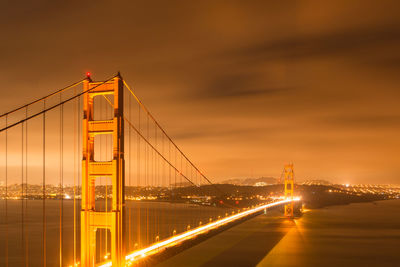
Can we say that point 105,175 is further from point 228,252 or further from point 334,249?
point 334,249

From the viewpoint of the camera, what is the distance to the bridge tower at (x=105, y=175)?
15.6 meters

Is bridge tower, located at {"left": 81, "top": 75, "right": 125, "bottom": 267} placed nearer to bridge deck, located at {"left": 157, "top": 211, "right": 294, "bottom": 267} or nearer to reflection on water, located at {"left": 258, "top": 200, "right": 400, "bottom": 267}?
bridge deck, located at {"left": 157, "top": 211, "right": 294, "bottom": 267}

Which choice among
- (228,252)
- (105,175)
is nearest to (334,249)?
(228,252)

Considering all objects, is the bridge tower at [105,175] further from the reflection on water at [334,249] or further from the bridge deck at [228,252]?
the reflection on water at [334,249]

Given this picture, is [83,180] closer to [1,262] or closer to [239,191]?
[1,262]

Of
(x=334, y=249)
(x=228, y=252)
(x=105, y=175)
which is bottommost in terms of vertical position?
(x=334, y=249)

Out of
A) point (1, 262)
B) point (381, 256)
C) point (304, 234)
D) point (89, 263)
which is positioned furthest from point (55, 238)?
point (89, 263)

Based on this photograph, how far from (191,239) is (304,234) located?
42.0 meters

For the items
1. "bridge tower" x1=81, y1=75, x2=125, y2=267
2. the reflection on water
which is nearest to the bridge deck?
the reflection on water

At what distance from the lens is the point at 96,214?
1584 cm

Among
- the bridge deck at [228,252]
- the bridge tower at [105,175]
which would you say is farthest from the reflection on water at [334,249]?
the bridge tower at [105,175]

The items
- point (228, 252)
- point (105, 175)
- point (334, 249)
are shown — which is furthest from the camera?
point (334, 249)

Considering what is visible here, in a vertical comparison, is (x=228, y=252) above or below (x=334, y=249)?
above

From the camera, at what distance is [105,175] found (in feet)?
52.0
